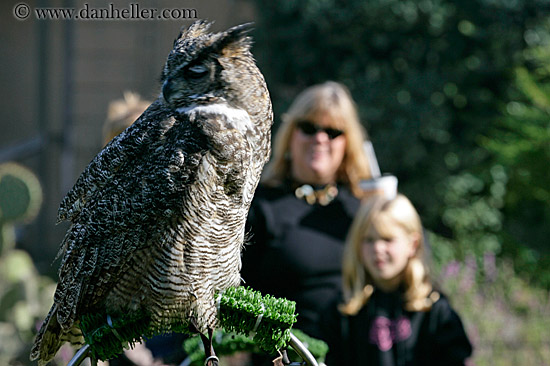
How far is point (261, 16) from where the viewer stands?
761 centimetres

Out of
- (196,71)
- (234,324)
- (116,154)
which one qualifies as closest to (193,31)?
(196,71)

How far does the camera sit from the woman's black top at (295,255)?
2662 millimetres

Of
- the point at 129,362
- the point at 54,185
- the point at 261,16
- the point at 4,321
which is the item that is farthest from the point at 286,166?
the point at 54,185

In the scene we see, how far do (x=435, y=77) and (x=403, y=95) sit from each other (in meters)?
0.41

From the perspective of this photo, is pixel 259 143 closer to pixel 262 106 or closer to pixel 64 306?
pixel 262 106

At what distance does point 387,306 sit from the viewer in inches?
111

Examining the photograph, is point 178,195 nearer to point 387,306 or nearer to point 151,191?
point 151,191

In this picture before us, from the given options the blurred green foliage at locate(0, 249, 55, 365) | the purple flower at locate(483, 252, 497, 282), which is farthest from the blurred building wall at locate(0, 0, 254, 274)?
the purple flower at locate(483, 252, 497, 282)

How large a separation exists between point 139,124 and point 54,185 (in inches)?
277

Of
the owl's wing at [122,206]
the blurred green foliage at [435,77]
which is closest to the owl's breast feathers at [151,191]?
the owl's wing at [122,206]

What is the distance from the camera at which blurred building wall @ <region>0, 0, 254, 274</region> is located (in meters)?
7.70

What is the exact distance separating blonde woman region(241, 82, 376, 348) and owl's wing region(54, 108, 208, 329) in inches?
44.9

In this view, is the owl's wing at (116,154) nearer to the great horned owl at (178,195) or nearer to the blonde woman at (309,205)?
the great horned owl at (178,195)

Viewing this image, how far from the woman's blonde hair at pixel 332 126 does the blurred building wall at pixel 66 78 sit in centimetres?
489
